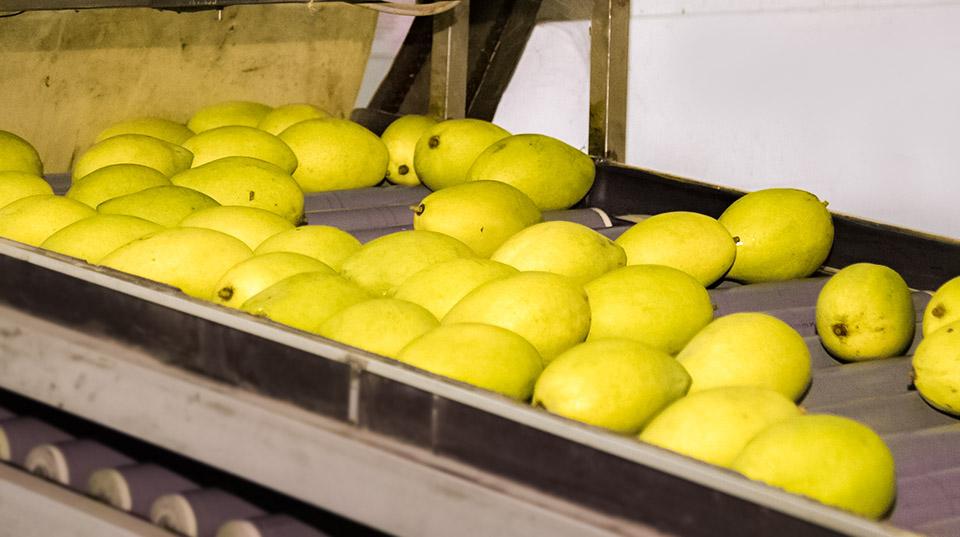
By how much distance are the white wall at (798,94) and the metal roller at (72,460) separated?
175 cm

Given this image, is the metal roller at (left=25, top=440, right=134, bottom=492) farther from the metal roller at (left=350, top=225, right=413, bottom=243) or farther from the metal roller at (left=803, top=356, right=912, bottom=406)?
the metal roller at (left=803, top=356, right=912, bottom=406)

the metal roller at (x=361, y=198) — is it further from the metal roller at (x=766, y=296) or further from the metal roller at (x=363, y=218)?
the metal roller at (x=766, y=296)

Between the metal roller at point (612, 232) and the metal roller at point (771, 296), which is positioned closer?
the metal roller at point (771, 296)

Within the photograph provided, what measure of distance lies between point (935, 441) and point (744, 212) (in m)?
0.60

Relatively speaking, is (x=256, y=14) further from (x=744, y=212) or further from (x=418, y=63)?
(x=744, y=212)

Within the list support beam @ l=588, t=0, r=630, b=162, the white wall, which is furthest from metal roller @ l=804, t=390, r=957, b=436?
the white wall

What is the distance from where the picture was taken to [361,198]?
6.71 feet

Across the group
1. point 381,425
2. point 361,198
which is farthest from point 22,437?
point 361,198

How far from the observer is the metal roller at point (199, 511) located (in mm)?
1152

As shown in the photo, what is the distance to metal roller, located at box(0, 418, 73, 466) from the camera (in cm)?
138

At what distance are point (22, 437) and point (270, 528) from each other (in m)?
0.45

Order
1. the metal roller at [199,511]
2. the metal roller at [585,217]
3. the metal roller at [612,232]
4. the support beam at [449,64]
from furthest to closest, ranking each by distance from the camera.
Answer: the support beam at [449,64]
the metal roller at [585,217]
the metal roller at [612,232]
the metal roller at [199,511]

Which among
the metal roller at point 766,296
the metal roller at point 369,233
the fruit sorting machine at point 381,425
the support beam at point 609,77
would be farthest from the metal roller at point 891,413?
the support beam at point 609,77

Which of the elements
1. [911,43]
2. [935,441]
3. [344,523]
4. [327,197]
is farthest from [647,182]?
[344,523]
